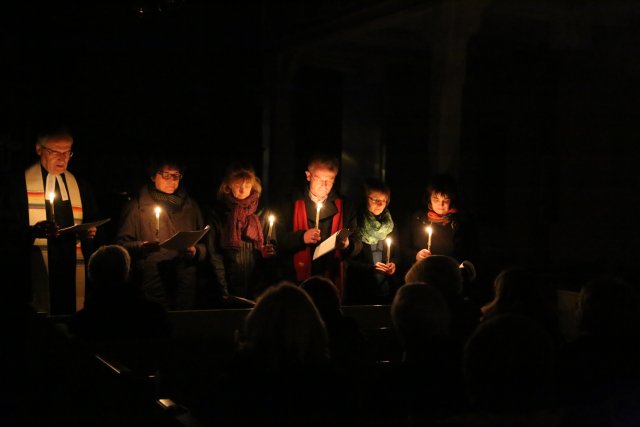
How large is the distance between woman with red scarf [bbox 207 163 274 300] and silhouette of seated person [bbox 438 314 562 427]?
3.73 metres

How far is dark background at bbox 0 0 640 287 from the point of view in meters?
10.4

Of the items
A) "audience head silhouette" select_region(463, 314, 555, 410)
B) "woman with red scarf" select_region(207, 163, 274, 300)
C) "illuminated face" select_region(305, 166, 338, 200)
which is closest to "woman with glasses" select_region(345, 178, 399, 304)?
"illuminated face" select_region(305, 166, 338, 200)

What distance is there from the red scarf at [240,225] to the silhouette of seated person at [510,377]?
3765 mm

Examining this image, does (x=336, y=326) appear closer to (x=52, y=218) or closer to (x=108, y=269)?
(x=108, y=269)

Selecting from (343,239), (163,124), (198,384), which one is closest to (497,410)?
(198,384)

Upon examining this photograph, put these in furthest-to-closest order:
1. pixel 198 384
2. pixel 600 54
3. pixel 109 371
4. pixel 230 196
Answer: pixel 600 54 < pixel 230 196 < pixel 198 384 < pixel 109 371

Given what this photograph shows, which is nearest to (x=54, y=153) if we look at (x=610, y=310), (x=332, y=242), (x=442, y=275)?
(x=332, y=242)

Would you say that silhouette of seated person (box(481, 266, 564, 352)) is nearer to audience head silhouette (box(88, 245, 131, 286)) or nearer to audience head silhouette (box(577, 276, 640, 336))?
audience head silhouette (box(577, 276, 640, 336))

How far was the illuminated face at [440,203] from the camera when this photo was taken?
6734 millimetres

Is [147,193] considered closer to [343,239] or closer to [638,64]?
[343,239]

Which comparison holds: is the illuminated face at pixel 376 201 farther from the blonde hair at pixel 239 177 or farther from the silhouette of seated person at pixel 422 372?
the silhouette of seated person at pixel 422 372

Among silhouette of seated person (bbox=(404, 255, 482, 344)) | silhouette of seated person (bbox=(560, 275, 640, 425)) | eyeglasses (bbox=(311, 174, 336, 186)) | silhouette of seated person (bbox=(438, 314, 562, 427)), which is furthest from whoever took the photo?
eyeglasses (bbox=(311, 174, 336, 186))

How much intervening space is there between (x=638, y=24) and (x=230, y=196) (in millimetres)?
6982

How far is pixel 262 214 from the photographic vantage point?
6.64 metres
